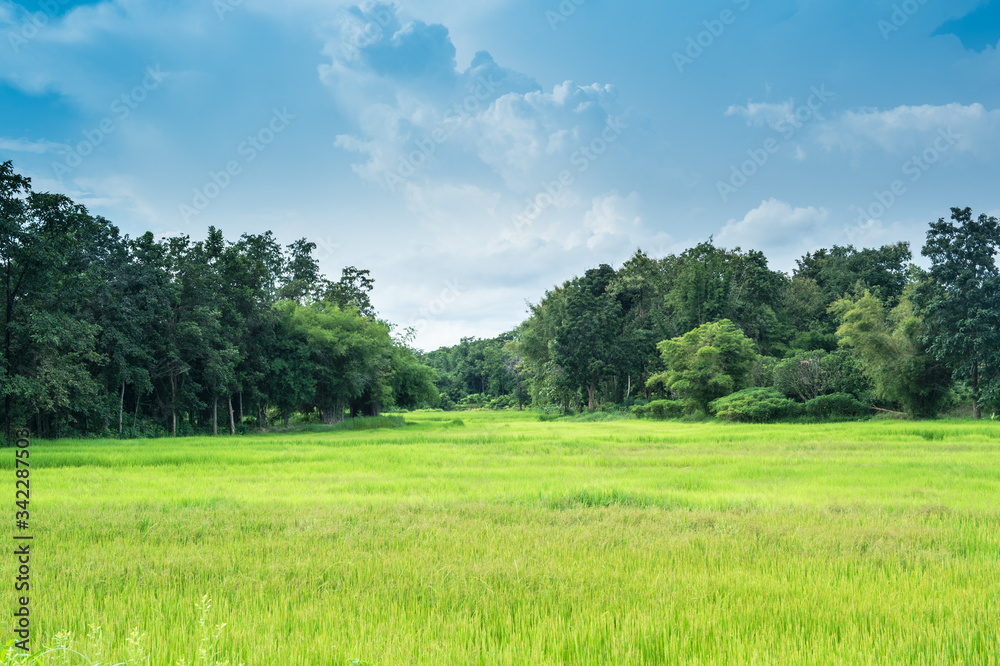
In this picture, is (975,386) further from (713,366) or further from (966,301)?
(713,366)

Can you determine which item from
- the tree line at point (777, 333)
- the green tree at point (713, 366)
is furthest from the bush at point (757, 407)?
the green tree at point (713, 366)

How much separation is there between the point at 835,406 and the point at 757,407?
5.00m

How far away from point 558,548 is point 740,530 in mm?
2714

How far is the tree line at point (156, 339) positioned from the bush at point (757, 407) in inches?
1020

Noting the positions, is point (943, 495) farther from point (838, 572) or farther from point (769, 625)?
point (769, 625)

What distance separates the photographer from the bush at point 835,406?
36188 mm

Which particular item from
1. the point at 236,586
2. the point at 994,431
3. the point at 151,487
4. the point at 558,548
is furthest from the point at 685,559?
the point at 994,431

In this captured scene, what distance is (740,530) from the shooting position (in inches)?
304

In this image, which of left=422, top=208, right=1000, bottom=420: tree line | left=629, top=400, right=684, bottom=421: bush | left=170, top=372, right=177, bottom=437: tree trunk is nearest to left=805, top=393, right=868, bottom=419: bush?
left=422, top=208, right=1000, bottom=420: tree line

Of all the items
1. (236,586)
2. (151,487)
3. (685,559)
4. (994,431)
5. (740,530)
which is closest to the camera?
(236,586)

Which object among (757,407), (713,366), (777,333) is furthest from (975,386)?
(777,333)

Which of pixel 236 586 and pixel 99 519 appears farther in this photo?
pixel 99 519

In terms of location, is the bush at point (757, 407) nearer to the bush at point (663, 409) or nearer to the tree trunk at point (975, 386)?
the bush at point (663, 409)

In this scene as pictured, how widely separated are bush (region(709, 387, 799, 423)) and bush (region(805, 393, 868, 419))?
3.34ft
